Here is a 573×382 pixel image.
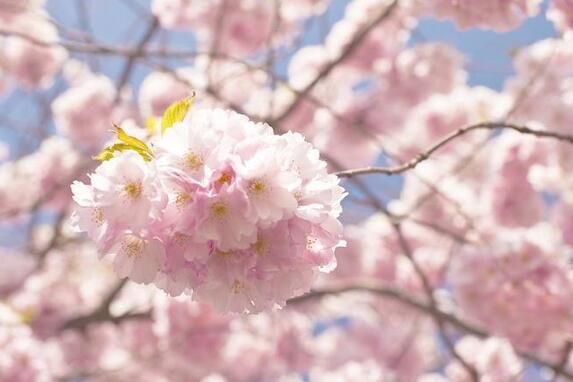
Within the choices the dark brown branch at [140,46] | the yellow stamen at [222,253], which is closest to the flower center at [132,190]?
the yellow stamen at [222,253]

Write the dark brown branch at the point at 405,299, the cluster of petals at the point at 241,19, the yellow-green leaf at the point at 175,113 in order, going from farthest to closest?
the cluster of petals at the point at 241,19 → the dark brown branch at the point at 405,299 → the yellow-green leaf at the point at 175,113

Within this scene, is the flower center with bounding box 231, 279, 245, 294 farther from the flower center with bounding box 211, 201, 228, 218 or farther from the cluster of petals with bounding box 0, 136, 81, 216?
the cluster of petals with bounding box 0, 136, 81, 216

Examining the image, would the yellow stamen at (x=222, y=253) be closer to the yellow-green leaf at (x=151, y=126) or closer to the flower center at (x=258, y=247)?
the flower center at (x=258, y=247)

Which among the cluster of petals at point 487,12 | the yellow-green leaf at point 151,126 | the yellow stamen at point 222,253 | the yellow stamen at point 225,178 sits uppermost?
the cluster of petals at point 487,12

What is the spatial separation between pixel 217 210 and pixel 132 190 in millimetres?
108

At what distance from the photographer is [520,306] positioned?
2387 mm

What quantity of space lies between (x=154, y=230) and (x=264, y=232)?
0.44 ft

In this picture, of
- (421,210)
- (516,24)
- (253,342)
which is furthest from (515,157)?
(253,342)

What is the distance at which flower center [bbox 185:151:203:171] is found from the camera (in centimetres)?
100

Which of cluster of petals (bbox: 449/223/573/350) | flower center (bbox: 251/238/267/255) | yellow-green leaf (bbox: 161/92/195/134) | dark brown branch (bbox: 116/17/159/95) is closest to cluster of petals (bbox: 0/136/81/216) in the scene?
dark brown branch (bbox: 116/17/159/95)

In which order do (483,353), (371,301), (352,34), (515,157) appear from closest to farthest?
1. (483,353)
2. (515,157)
3. (352,34)
4. (371,301)

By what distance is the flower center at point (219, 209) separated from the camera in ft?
3.20

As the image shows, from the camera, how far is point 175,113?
3.65 ft

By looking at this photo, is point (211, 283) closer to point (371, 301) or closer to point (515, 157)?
point (515, 157)
